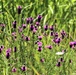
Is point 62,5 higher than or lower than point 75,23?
higher

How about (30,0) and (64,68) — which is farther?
(30,0)

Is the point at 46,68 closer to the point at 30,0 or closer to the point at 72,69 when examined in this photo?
the point at 72,69

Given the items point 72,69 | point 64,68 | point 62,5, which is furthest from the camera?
point 62,5

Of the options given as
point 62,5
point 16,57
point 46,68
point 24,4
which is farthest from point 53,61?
point 24,4

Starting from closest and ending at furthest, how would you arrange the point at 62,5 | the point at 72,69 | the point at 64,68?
1. the point at 64,68
2. the point at 72,69
3. the point at 62,5

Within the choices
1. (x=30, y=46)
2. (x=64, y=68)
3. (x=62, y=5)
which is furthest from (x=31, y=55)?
(x=62, y=5)

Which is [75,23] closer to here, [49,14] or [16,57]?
[49,14]
